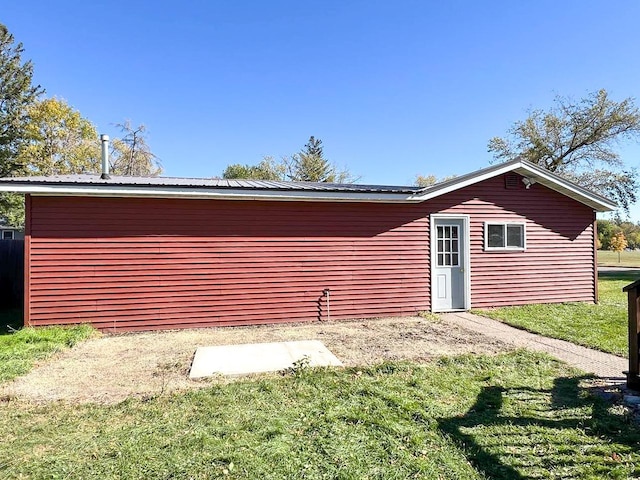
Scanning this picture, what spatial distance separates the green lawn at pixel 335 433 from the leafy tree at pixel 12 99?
26.0 metres

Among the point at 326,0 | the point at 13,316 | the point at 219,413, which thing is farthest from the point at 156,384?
the point at 326,0

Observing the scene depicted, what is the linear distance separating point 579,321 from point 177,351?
291 inches

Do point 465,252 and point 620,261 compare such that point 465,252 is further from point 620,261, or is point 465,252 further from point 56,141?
point 620,261

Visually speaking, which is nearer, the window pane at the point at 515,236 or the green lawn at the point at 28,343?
the green lawn at the point at 28,343

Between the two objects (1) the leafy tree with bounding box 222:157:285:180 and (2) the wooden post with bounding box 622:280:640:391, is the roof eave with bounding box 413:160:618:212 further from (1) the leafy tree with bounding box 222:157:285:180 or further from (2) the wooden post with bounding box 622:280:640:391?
(1) the leafy tree with bounding box 222:157:285:180

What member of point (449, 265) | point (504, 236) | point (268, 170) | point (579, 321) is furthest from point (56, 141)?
point (579, 321)

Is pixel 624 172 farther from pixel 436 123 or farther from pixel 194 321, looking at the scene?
pixel 194 321

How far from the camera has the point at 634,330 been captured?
11.8 ft

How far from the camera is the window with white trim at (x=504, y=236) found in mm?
8383

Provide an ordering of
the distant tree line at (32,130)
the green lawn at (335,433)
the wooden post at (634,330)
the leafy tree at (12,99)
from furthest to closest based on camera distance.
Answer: the distant tree line at (32,130)
the leafy tree at (12,99)
the wooden post at (634,330)
the green lawn at (335,433)

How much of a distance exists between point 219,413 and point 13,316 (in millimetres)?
7266

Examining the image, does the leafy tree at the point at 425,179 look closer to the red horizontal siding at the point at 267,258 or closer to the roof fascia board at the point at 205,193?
the red horizontal siding at the point at 267,258

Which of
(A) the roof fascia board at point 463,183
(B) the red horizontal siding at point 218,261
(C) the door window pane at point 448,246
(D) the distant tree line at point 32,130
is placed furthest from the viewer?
(D) the distant tree line at point 32,130

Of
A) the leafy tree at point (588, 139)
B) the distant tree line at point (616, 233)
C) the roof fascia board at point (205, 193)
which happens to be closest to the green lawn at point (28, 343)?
the roof fascia board at point (205, 193)
